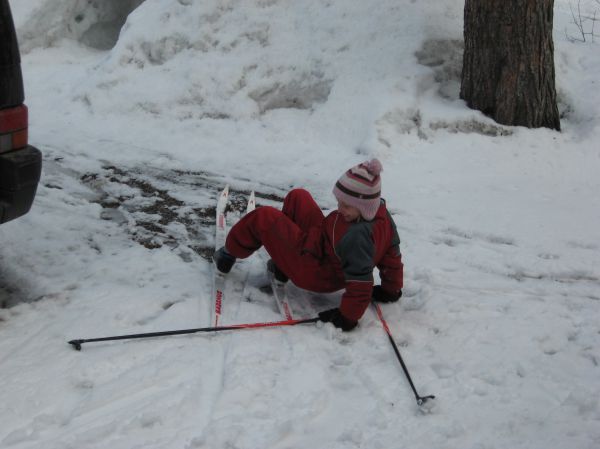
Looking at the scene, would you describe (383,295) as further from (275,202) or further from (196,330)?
(275,202)

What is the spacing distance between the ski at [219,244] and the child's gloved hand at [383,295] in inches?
37.6

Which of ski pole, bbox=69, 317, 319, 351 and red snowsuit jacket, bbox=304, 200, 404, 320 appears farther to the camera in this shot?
red snowsuit jacket, bbox=304, 200, 404, 320

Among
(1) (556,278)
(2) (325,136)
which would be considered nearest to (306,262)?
(1) (556,278)

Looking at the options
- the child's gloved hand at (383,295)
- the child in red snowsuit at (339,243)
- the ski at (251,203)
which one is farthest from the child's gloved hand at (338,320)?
the ski at (251,203)

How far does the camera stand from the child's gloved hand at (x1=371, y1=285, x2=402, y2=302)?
3.83 m

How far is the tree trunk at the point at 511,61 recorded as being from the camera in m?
6.23

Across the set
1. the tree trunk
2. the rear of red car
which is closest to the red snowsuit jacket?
the rear of red car

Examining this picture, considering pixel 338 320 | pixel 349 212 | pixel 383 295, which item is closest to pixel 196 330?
pixel 338 320

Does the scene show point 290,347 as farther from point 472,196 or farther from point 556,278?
point 472,196

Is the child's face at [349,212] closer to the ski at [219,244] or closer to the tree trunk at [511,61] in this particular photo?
the ski at [219,244]

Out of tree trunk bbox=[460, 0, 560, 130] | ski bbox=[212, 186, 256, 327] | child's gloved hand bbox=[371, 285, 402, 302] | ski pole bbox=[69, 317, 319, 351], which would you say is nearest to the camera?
ski pole bbox=[69, 317, 319, 351]

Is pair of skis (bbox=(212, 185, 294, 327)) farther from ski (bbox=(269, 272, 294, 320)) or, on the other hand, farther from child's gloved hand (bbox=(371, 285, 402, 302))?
child's gloved hand (bbox=(371, 285, 402, 302))

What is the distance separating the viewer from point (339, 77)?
7.20 metres

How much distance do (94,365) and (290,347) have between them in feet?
3.35
